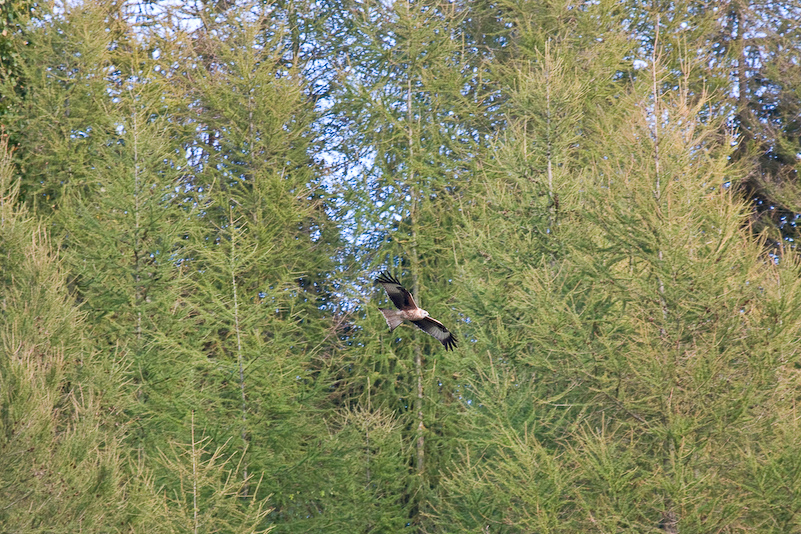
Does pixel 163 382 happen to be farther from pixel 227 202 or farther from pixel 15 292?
pixel 227 202

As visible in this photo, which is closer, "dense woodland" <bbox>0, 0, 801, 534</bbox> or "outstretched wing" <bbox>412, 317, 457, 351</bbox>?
"outstretched wing" <bbox>412, 317, 457, 351</bbox>

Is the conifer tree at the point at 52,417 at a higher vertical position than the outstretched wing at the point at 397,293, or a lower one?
lower

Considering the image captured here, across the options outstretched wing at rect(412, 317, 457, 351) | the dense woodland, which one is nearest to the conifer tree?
the dense woodland

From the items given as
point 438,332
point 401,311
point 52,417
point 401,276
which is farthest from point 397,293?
point 401,276

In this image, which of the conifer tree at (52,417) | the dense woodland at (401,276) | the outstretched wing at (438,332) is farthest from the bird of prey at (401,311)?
the conifer tree at (52,417)

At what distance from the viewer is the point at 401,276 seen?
63.6 feet

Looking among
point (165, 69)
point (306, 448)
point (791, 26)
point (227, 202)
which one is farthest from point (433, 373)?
point (791, 26)

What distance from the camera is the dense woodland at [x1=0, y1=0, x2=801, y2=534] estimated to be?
1288 cm

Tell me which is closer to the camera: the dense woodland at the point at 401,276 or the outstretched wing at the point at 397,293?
the outstretched wing at the point at 397,293

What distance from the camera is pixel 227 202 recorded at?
19.2m

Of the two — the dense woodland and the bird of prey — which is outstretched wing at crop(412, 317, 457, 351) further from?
the dense woodland

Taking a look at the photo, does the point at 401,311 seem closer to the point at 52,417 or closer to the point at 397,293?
the point at 397,293

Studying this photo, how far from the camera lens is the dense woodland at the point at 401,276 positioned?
12.9 metres

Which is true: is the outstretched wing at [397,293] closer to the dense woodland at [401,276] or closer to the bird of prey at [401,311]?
the bird of prey at [401,311]
